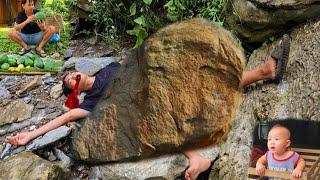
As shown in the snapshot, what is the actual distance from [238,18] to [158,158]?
1.31 m

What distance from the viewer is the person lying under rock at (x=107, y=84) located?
3000 mm

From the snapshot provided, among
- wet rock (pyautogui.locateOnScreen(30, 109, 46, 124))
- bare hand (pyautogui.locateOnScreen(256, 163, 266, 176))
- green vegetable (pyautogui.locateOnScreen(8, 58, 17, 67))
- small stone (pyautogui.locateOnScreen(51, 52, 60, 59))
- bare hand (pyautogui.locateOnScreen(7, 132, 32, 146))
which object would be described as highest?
small stone (pyautogui.locateOnScreen(51, 52, 60, 59))

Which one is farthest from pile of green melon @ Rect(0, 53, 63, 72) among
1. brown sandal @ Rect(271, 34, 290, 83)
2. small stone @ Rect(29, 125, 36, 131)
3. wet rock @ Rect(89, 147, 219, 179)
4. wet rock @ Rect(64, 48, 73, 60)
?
brown sandal @ Rect(271, 34, 290, 83)

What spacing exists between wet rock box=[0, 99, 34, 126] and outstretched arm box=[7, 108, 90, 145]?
0.50 metres

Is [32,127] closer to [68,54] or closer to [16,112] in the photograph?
[16,112]

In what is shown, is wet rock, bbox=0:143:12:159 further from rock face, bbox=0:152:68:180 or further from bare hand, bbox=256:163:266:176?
bare hand, bbox=256:163:266:176

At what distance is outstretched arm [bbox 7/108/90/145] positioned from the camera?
332 centimetres

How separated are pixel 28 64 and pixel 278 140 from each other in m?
3.29

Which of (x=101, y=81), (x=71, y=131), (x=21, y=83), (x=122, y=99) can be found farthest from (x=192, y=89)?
(x=21, y=83)

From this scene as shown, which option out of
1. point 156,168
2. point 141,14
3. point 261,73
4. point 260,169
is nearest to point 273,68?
point 261,73

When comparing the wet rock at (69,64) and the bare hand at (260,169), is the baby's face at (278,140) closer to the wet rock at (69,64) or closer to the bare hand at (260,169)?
the bare hand at (260,169)

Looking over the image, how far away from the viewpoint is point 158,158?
3092 mm

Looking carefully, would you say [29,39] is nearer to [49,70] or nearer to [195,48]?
[49,70]

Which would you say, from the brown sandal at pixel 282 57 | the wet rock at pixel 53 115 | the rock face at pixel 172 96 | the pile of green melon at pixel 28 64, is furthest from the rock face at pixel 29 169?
the brown sandal at pixel 282 57
